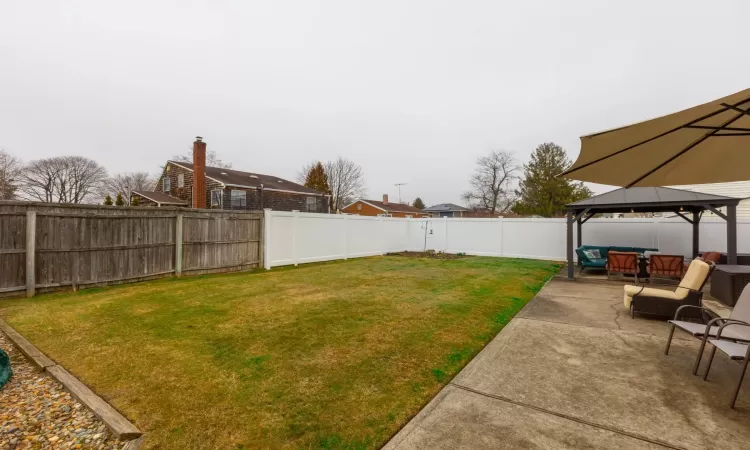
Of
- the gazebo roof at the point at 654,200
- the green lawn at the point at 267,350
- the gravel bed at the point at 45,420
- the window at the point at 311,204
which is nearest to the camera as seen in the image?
the gravel bed at the point at 45,420

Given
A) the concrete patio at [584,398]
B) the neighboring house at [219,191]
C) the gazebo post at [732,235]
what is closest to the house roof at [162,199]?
the neighboring house at [219,191]

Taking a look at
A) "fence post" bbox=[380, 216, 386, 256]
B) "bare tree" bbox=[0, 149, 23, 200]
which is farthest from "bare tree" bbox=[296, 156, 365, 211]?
"bare tree" bbox=[0, 149, 23, 200]

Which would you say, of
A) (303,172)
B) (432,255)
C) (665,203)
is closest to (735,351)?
(665,203)

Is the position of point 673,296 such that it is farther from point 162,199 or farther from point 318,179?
point 318,179

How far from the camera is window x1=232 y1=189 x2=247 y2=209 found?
2359cm

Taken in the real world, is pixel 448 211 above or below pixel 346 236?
above

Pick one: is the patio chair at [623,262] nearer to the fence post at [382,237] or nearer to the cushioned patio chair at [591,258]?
the cushioned patio chair at [591,258]

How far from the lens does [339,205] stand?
46062 mm

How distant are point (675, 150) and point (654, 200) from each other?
7.51 meters

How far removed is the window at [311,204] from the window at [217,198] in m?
8.08

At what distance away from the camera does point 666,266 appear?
27.7ft

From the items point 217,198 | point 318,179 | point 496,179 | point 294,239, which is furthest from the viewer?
point 496,179

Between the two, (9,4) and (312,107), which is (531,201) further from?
(9,4)

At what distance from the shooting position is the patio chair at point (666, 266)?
828cm
